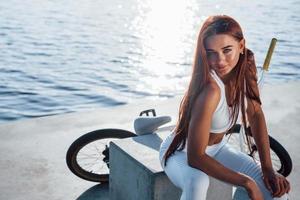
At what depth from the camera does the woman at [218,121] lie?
281 centimetres

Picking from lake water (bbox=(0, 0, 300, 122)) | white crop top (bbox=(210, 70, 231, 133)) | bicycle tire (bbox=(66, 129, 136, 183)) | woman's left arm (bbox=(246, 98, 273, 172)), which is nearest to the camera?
white crop top (bbox=(210, 70, 231, 133))

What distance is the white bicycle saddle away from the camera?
402 cm

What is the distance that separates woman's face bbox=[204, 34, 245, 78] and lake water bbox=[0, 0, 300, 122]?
5995mm

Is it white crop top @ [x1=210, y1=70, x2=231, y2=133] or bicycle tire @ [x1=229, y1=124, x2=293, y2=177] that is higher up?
white crop top @ [x1=210, y1=70, x2=231, y2=133]

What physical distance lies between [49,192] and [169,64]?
8.94 metres

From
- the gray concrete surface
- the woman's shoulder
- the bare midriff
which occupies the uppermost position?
the woman's shoulder

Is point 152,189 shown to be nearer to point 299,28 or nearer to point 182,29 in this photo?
point 182,29

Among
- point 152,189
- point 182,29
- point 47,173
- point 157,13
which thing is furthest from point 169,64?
point 157,13

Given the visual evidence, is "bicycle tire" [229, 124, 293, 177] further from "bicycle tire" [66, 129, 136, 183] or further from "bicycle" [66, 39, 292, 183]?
"bicycle tire" [66, 129, 136, 183]

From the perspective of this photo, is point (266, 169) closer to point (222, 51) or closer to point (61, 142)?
point (222, 51)

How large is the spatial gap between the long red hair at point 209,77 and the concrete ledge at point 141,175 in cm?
38

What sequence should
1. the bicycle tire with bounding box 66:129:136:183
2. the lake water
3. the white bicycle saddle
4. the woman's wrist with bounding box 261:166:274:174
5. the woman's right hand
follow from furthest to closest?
the lake water
the bicycle tire with bounding box 66:129:136:183
the white bicycle saddle
the woman's wrist with bounding box 261:166:274:174
the woman's right hand

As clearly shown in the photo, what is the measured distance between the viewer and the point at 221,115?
9.71 feet

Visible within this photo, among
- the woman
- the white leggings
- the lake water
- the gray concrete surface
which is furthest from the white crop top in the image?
the lake water
